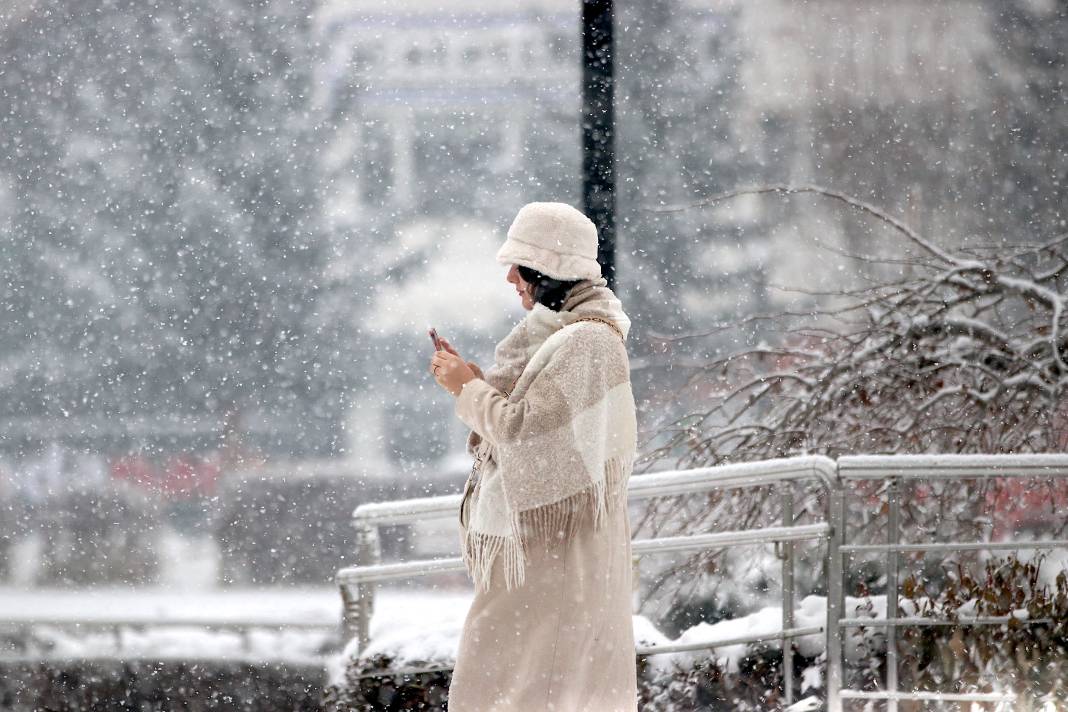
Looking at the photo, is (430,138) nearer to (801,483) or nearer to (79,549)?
(79,549)

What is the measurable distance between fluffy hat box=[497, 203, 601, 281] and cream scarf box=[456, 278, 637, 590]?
0.22 feet

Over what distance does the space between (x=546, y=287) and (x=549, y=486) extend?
396 millimetres

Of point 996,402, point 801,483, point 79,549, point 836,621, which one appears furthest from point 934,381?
point 79,549

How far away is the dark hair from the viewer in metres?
2.35

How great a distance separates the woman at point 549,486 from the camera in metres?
2.28

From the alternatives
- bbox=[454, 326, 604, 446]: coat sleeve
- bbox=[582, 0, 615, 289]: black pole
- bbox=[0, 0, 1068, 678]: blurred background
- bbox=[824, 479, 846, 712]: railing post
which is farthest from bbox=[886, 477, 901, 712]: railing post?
bbox=[0, 0, 1068, 678]: blurred background

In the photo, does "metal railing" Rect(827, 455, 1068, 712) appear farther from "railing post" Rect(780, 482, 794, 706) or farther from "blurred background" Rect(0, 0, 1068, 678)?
"blurred background" Rect(0, 0, 1068, 678)

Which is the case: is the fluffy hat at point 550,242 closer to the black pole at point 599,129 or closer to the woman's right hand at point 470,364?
the woman's right hand at point 470,364

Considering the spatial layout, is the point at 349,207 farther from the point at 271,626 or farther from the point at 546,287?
the point at 546,287

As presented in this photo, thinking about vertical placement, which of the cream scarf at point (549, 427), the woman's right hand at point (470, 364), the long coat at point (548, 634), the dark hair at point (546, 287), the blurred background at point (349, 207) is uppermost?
the blurred background at point (349, 207)

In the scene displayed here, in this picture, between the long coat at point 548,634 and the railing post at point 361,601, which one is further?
the railing post at point 361,601

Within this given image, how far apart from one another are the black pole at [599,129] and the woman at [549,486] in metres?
1.24

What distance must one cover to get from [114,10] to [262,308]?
15.5ft

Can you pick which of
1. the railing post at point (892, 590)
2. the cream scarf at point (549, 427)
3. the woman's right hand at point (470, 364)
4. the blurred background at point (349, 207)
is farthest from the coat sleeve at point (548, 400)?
the blurred background at point (349, 207)
